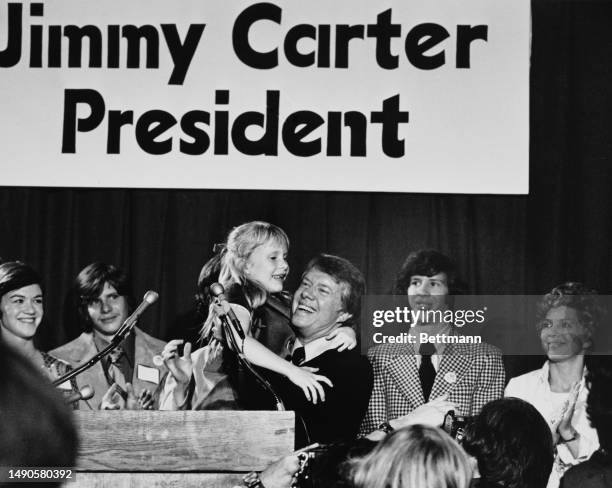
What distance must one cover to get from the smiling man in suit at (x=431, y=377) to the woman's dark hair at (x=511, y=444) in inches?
3.7

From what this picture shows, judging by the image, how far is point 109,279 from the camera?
4094 mm

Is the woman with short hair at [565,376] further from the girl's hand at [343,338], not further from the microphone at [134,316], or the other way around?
the microphone at [134,316]

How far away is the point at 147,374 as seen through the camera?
4.02 m

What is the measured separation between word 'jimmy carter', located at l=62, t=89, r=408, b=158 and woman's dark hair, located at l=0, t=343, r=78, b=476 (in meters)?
3.57

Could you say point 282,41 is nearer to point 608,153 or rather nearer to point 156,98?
point 156,98

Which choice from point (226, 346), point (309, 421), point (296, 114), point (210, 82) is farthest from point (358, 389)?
point (210, 82)

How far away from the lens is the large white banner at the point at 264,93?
4098 millimetres

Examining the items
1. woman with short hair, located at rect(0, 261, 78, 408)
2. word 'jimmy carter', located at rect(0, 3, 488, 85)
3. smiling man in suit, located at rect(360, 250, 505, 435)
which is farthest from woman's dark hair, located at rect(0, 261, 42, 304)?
smiling man in suit, located at rect(360, 250, 505, 435)

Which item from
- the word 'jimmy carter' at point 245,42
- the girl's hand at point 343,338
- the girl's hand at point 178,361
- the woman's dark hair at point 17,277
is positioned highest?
the word 'jimmy carter' at point 245,42

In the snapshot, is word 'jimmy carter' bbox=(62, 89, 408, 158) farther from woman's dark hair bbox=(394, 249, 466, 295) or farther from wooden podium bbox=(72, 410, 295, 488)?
wooden podium bbox=(72, 410, 295, 488)

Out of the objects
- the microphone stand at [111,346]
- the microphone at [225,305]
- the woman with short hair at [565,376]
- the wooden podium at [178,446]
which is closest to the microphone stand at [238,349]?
the microphone at [225,305]

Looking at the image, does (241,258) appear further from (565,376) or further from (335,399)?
(565,376)

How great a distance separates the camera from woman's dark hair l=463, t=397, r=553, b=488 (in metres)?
3.31

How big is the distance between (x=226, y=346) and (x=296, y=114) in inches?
40.9
